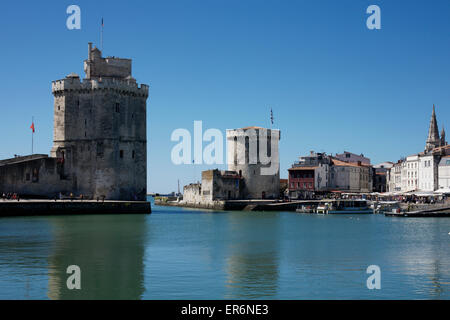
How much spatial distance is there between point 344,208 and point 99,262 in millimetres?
47014

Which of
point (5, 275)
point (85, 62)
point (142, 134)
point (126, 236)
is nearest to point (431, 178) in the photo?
point (142, 134)

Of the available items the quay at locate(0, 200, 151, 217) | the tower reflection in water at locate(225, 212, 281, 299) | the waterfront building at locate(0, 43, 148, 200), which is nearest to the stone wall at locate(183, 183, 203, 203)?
the waterfront building at locate(0, 43, 148, 200)

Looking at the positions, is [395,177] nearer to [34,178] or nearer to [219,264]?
[34,178]

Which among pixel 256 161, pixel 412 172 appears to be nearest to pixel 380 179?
pixel 412 172

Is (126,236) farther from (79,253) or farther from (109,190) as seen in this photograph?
(109,190)

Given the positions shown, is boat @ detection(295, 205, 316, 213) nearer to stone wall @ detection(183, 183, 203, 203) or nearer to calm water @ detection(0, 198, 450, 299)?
stone wall @ detection(183, 183, 203, 203)

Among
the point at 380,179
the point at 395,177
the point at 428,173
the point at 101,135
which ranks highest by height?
the point at 101,135

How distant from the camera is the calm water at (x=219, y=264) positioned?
15.8 metres

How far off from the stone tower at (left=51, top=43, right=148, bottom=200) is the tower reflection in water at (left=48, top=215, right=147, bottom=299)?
2135 centimetres

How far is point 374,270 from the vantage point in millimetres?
19406

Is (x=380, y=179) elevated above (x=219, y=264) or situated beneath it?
elevated above

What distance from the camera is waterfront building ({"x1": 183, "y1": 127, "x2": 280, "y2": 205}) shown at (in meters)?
75.8

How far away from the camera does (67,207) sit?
50312 millimetres

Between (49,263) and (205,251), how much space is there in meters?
7.33
